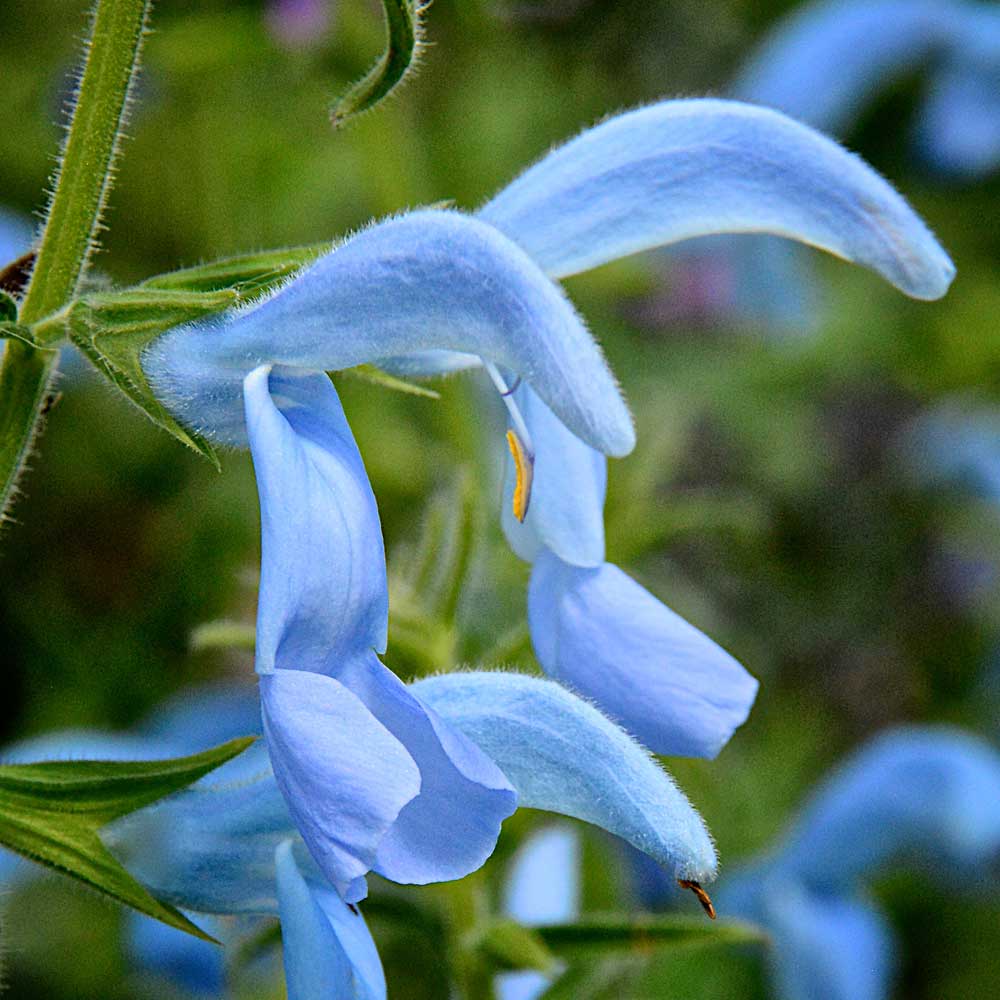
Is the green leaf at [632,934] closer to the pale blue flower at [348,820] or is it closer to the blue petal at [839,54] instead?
the pale blue flower at [348,820]

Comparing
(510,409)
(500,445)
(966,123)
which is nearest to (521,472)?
(510,409)

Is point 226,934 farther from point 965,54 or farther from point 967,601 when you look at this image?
point 965,54

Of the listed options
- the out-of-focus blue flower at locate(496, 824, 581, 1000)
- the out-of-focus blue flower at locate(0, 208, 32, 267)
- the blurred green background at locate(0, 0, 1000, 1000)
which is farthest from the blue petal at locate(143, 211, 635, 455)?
the out-of-focus blue flower at locate(0, 208, 32, 267)

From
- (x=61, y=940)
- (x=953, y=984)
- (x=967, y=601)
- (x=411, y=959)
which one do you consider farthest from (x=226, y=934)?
(x=967, y=601)

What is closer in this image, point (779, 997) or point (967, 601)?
point (779, 997)

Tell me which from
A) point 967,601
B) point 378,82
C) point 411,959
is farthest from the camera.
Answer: point 967,601

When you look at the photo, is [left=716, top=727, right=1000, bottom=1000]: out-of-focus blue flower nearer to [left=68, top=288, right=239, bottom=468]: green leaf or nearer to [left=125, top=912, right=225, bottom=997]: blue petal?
[left=125, top=912, right=225, bottom=997]: blue petal
